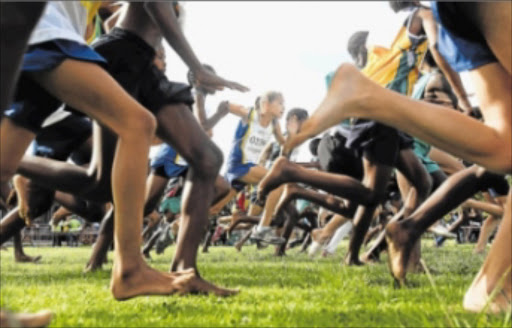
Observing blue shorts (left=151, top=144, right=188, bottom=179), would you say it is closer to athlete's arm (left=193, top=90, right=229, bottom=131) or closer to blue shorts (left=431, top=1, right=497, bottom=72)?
athlete's arm (left=193, top=90, right=229, bottom=131)

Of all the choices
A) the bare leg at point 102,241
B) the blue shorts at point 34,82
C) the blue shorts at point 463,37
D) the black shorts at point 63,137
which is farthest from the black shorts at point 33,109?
the blue shorts at point 463,37

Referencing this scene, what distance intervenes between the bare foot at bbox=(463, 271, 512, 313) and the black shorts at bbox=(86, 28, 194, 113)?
2019 millimetres

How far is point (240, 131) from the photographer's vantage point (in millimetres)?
9117

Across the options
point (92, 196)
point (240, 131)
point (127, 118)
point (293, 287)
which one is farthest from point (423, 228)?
point (240, 131)

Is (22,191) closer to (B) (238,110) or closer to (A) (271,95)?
(B) (238,110)

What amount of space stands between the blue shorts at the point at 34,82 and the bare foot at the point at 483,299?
6.50 ft

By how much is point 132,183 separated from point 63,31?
33.2 inches

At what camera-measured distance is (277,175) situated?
5426 millimetres

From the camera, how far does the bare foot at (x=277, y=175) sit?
5406 mm

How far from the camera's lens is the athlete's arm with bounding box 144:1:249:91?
11.5 ft

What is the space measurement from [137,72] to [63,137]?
80.0 inches

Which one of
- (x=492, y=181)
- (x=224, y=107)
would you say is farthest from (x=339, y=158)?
(x=492, y=181)

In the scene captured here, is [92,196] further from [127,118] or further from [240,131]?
[240,131]

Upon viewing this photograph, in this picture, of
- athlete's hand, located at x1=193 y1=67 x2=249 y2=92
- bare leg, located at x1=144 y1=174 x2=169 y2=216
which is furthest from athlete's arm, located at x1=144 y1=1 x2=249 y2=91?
bare leg, located at x1=144 y1=174 x2=169 y2=216
